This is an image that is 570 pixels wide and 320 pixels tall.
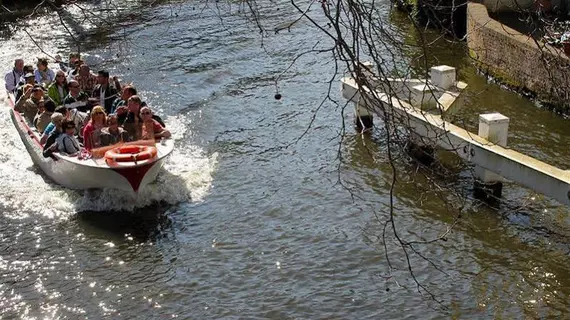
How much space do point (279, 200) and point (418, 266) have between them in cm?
268

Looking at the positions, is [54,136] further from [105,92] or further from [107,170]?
[105,92]

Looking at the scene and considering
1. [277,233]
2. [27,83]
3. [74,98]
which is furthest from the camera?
[27,83]

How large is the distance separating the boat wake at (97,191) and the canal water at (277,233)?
3 centimetres

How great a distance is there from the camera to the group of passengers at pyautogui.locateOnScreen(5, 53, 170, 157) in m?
11.9

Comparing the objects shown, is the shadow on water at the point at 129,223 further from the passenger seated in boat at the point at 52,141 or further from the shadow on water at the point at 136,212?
the passenger seated in boat at the point at 52,141

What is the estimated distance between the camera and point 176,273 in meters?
9.66

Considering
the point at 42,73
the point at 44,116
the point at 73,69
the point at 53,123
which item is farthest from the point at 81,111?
the point at 42,73

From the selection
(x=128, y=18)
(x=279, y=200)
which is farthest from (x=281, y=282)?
(x=128, y=18)

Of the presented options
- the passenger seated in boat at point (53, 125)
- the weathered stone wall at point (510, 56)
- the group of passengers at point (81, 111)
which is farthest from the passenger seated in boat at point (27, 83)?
the weathered stone wall at point (510, 56)

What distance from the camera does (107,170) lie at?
36.6ft

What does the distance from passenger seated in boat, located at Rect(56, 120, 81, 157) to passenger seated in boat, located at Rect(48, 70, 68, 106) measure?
225 centimetres

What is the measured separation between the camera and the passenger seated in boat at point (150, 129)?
12.1m

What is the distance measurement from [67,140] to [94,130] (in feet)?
1.37

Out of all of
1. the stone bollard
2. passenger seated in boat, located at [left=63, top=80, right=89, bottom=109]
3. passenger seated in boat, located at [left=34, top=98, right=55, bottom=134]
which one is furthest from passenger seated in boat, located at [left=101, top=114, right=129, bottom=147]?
the stone bollard
